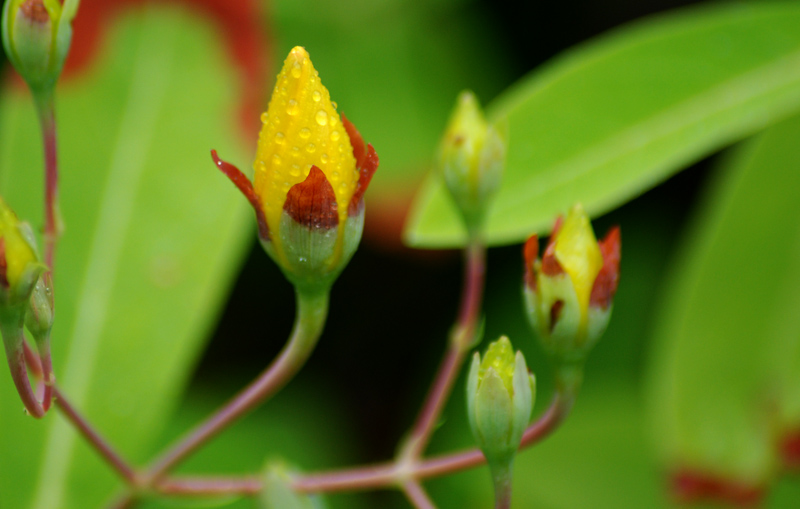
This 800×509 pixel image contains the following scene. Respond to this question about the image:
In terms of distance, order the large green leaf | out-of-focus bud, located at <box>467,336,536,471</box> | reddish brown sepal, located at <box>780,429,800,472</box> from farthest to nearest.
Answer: reddish brown sepal, located at <box>780,429,800,472</box>
the large green leaf
out-of-focus bud, located at <box>467,336,536,471</box>

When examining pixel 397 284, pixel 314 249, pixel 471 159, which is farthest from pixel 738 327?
pixel 314 249

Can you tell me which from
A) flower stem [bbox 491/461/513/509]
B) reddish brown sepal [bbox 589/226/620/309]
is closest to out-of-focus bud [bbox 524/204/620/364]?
reddish brown sepal [bbox 589/226/620/309]

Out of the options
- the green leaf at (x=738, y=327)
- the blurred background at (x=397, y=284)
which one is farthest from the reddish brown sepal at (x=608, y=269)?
the blurred background at (x=397, y=284)

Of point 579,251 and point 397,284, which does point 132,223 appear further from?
point 579,251

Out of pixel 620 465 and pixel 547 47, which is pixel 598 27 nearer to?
pixel 547 47

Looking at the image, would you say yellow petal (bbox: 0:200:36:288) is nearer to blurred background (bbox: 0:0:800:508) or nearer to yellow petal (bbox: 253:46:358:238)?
yellow petal (bbox: 253:46:358:238)

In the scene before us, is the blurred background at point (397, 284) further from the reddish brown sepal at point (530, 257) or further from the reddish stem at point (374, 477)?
the reddish brown sepal at point (530, 257)

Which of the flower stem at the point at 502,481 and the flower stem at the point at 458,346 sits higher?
the flower stem at the point at 458,346

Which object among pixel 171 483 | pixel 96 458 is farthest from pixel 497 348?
pixel 96 458
